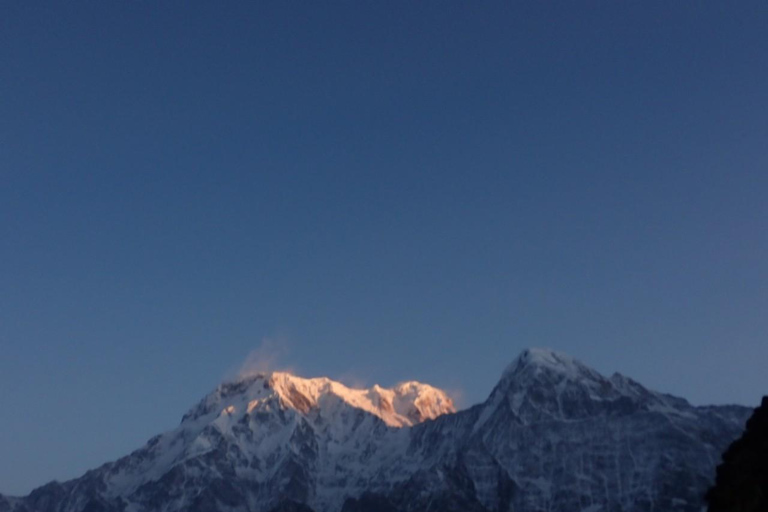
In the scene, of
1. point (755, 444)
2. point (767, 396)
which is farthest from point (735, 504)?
point (767, 396)

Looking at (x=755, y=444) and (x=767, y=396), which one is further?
(x=767, y=396)

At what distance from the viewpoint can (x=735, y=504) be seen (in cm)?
7956

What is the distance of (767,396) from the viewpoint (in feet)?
335

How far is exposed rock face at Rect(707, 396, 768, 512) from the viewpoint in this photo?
7812 cm

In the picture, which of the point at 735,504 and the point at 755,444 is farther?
the point at 755,444

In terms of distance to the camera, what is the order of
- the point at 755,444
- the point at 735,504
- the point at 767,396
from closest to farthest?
the point at 735,504 → the point at 755,444 → the point at 767,396

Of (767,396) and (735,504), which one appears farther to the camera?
(767,396)

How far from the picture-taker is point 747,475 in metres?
83.1

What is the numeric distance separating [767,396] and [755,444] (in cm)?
1240

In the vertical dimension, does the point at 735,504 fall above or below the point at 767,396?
below

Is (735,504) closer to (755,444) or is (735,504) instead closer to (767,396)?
(755,444)

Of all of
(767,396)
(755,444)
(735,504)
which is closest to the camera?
(735,504)

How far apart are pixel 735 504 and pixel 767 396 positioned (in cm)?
2529

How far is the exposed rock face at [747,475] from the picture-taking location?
256 feet
